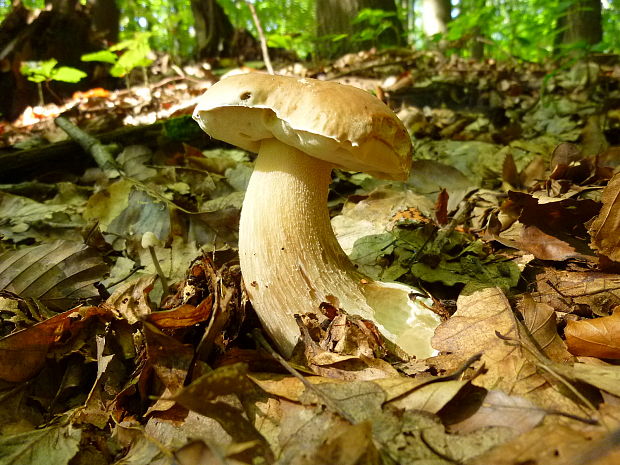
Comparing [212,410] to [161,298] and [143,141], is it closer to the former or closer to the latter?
[161,298]

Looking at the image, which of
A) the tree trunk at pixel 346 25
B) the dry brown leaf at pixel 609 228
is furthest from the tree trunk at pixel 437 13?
the dry brown leaf at pixel 609 228

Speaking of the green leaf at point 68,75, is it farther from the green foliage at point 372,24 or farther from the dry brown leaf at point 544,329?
the dry brown leaf at point 544,329

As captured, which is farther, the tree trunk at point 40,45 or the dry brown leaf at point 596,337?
the tree trunk at point 40,45

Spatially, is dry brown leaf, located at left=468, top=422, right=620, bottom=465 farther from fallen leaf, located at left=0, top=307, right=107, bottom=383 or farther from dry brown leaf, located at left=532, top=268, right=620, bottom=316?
fallen leaf, located at left=0, top=307, right=107, bottom=383

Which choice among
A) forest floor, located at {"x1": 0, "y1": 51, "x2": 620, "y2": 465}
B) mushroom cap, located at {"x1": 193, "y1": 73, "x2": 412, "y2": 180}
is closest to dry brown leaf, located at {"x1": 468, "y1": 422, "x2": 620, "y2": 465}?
forest floor, located at {"x1": 0, "y1": 51, "x2": 620, "y2": 465}

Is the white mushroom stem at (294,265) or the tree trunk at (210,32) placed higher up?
the tree trunk at (210,32)

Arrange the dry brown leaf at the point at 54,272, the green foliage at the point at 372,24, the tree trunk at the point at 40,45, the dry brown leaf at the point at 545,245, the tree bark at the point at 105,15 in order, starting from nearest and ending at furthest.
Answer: the dry brown leaf at the point at 54,272 → the dry brown leaf at the point at 545,245 → the tree trunk at the point at 40,45 → the green foliage at the point at 372,24 → the tree bark at the point at 105,15

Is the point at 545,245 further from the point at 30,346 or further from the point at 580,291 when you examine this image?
the point at 30,346
